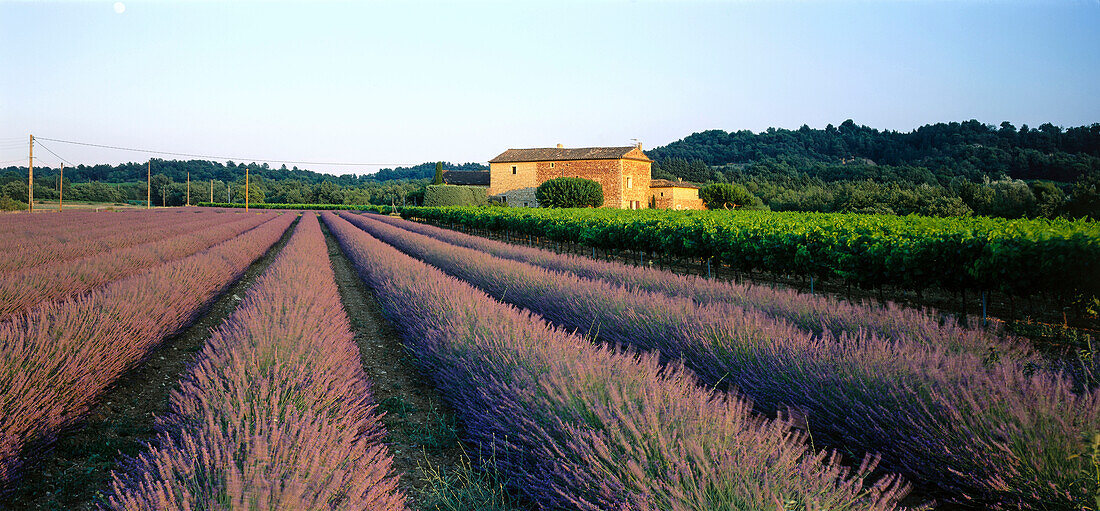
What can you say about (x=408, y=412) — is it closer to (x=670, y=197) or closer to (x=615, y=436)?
(x=615, y=436)

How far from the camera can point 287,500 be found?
143 cm

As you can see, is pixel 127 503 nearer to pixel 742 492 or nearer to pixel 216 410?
pixel 216 410

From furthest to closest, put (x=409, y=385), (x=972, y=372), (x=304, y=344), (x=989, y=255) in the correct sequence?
(x=989, y=255), (x=409, y=385), (x=304, y=344), (x=972, y=372)

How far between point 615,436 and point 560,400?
414 millimetres

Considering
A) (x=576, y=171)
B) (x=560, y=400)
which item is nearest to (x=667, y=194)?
(x=576, y=171)

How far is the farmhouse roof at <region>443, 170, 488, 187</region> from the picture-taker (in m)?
61.2

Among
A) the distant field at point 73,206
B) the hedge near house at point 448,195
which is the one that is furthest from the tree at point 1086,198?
the distant field at point 73,206

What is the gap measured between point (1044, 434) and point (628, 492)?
1.82m

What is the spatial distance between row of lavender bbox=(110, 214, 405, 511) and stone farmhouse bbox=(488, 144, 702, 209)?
4263 centimetres

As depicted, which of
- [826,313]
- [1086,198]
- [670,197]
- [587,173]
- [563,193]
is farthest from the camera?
[670,197]

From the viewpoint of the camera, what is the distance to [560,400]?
7.66 feet

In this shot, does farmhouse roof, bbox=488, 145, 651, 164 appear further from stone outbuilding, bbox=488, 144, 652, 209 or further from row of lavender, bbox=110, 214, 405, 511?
row of lavender, bbox=110, 214, 405, 511

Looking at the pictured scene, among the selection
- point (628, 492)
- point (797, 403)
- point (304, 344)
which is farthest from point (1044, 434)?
point (304, 344)

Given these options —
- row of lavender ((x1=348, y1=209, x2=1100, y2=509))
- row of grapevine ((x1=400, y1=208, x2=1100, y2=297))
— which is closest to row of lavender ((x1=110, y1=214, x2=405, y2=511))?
row of lavender ((x1=348, y1=209, x2=1100, y2=509))
